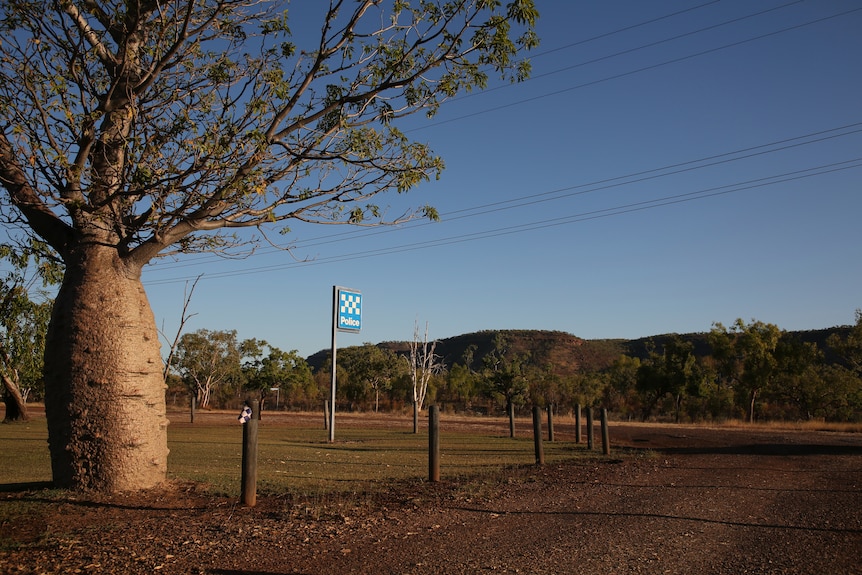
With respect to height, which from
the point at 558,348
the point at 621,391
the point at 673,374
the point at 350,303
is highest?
the point at 558,348

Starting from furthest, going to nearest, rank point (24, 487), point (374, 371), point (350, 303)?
1. point (374, 371)
2. point (350, 303)
3. point (24, 487)

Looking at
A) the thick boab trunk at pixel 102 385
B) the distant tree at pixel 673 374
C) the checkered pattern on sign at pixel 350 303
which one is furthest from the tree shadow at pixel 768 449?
the distant tree at pixel 673 374

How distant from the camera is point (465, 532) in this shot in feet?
19.2

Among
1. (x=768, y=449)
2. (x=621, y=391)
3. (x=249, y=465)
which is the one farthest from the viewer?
(x=621, y=391)

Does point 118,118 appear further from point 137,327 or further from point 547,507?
point 547,507

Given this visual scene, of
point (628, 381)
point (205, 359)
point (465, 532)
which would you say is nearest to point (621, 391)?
point (628, 381)

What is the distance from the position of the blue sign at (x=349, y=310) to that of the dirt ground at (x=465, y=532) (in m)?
13.5

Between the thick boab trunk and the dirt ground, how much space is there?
38 cm

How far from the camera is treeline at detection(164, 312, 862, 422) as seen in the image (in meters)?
38.3

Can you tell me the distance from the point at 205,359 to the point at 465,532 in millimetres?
54464

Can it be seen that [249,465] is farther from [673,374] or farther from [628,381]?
[628,381]

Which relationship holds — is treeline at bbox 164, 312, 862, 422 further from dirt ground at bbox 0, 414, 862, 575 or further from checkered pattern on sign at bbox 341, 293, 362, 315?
dirt ground at bbox 0, 414, 862, 575

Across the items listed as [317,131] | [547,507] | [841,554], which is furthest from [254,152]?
[841,554]

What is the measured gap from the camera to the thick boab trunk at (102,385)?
23.1 ft
